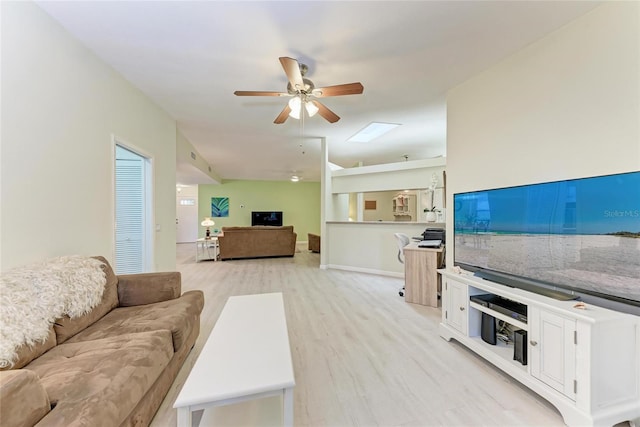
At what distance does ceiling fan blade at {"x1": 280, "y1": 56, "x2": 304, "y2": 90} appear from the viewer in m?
2.04

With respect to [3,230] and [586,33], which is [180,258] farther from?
[586,33]

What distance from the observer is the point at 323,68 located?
2.67 m

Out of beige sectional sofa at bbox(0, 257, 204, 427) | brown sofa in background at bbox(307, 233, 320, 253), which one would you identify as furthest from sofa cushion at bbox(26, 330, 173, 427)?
brown sofa in background at bbox(307, 233, 320, 253)

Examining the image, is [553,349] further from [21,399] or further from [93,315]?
[93,315]

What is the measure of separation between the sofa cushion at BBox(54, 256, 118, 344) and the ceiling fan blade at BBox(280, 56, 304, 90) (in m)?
2.14

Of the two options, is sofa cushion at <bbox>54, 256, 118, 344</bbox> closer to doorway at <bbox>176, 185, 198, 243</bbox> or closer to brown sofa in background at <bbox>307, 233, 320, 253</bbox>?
brown sofa in background at <bbox>307, 233, 320, 253</bbox>

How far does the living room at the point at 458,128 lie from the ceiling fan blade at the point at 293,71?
5.64 ft

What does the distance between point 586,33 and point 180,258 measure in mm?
7949

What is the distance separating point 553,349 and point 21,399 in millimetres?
2493

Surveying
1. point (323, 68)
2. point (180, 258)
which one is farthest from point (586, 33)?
point (180, 258)

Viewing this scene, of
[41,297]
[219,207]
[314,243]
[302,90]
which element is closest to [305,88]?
[302,90]

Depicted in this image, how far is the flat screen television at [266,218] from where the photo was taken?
10516 millimetres

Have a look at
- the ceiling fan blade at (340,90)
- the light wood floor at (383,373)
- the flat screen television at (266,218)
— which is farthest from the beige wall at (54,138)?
the flat screen television at (266,218)

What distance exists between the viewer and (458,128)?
9.82 ft
